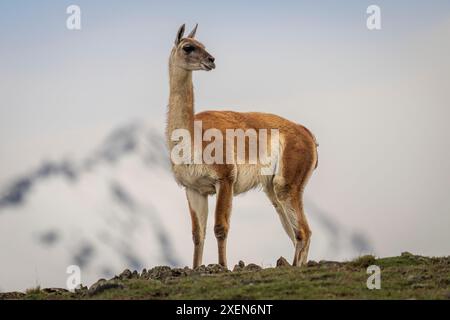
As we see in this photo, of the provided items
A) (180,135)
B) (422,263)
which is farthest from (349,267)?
(180,135)

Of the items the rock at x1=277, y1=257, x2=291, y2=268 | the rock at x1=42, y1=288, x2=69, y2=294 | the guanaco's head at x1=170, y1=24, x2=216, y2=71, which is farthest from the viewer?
the guanaco's head at x1=170, y1=24, x2=216, y2=71

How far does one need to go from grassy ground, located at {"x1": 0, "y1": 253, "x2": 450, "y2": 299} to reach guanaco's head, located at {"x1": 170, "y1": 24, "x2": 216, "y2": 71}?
4299mm

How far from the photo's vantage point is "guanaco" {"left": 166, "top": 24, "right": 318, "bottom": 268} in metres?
21.5

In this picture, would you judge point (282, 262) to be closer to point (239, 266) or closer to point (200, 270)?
point (239, 266)

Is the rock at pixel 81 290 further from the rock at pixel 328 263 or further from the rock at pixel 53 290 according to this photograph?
the rock at pixel 328 263

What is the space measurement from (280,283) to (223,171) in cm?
464

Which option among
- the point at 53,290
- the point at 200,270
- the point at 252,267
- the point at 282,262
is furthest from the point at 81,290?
the point at 282,262

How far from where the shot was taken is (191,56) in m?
21.9

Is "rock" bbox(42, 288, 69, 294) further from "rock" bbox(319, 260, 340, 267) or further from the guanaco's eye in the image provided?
the guanaco's eye

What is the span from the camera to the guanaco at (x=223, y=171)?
21531mm

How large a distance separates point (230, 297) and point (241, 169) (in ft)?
19.5

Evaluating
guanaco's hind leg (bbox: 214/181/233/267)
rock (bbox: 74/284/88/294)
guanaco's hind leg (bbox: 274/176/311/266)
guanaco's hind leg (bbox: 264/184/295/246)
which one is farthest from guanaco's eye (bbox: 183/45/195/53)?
rock (bbox: 74/284/88/294)
